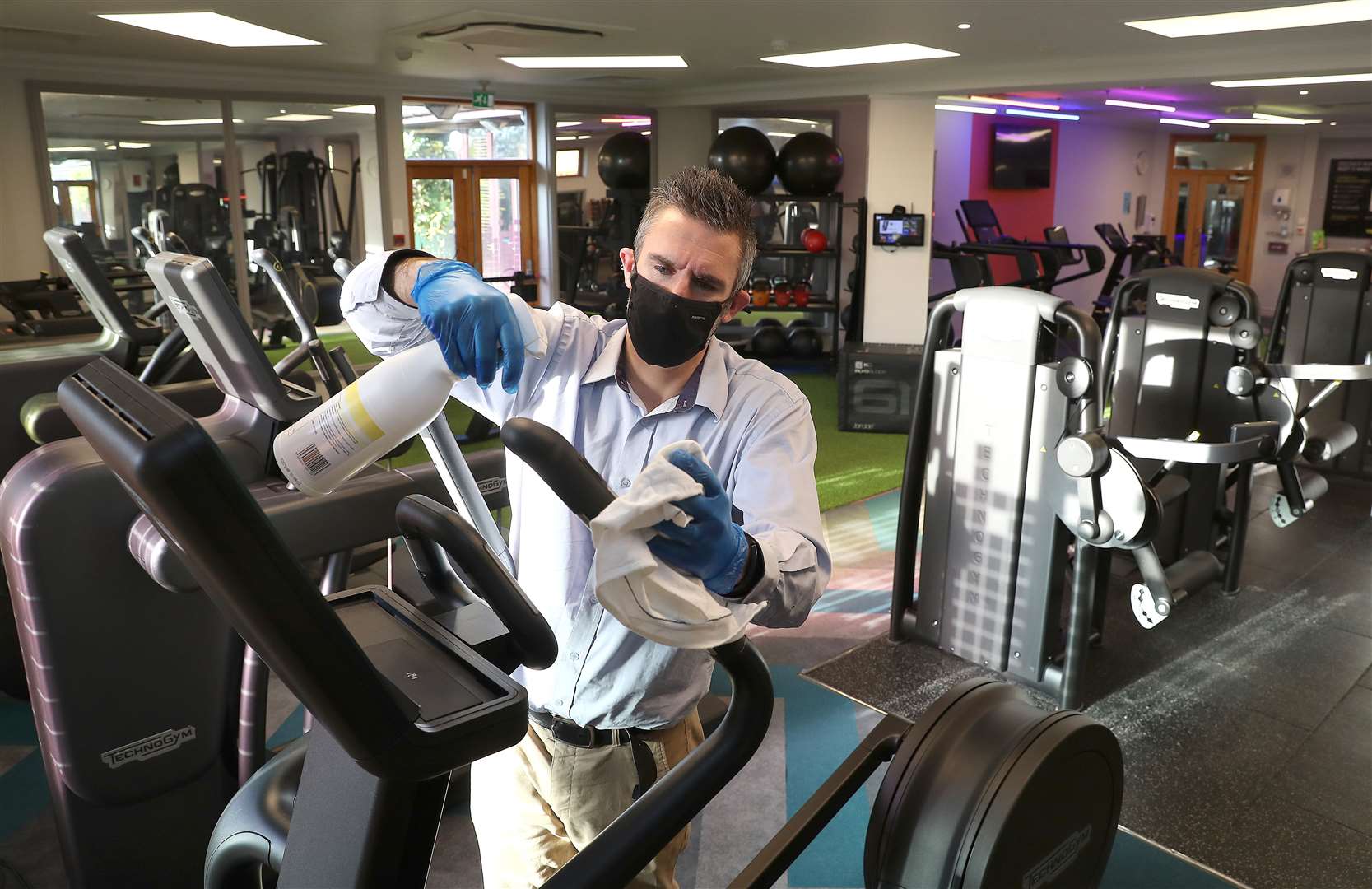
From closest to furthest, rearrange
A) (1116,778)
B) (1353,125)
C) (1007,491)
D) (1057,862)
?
(1057,862), (1116,778), (1007,491), (1353,125)

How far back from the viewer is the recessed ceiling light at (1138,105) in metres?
11.1

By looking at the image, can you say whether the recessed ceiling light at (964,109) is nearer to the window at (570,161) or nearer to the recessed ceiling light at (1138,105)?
the recessed ceiling light at (1138,105)

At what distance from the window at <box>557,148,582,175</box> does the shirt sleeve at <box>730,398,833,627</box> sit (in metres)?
9.94

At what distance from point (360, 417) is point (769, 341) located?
8615mm

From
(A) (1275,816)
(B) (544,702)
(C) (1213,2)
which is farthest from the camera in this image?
(C) (1213,2)

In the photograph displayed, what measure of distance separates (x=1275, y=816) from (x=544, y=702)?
2358 mm

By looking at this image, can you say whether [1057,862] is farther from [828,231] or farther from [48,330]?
[828,231]

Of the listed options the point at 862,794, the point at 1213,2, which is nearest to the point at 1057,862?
the point at 862,794

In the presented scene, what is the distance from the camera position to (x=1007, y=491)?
342cm

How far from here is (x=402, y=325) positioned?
1543 millimetres

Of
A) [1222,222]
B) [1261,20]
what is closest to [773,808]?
[1261,20]

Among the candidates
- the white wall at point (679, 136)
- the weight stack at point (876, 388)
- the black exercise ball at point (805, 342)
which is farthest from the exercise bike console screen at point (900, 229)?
the white wall at point (679, 136)

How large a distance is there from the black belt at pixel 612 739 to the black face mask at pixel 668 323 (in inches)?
23.8

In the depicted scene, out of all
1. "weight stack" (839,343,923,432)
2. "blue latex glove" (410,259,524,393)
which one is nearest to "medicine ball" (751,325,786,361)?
"weight stack" (839,343,923,432)
